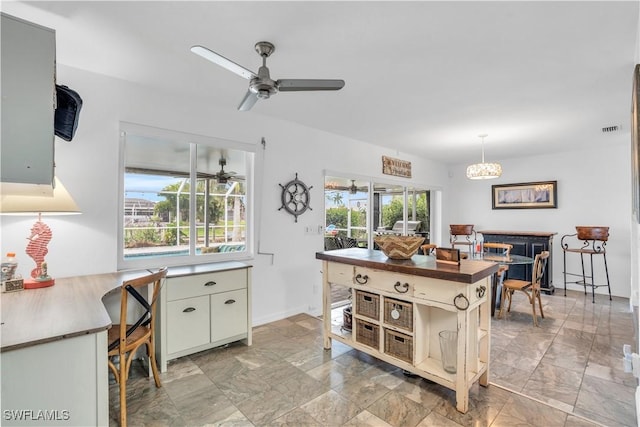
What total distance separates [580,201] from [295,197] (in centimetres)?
515

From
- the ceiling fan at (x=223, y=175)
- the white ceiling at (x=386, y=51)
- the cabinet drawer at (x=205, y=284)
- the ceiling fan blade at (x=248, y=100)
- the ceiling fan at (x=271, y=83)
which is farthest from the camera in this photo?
the ceiling fan at (x=223, y=175)

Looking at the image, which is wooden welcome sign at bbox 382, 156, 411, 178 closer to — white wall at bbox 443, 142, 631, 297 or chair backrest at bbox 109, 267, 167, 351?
white wall at bbox 443, 142, 631, 297

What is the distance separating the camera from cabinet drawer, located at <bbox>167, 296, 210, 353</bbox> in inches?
104

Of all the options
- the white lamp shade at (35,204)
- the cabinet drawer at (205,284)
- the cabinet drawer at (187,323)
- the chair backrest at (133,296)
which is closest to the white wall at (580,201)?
the cabinet drawer at (205,284)

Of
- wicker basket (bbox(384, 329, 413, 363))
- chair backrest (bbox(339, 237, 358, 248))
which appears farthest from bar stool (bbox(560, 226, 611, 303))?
wicker basket (bbox(384, 329, 413, 363))

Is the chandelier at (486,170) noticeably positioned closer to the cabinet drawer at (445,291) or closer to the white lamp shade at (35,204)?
the cabinet drawer at (445,291)

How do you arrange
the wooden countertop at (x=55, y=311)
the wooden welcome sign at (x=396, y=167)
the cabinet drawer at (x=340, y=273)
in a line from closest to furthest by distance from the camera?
the wooden countertop at (x=55, y=311)
the cabinet drawer at (x=340, y=273)
the wooden welcome sign at (x=396, y=167)

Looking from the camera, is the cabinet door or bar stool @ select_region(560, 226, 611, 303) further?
bar stool @ select_region(560, 226, 611, 303)

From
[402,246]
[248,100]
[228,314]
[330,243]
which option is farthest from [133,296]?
[330,243]

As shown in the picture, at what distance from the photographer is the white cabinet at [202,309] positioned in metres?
2.61

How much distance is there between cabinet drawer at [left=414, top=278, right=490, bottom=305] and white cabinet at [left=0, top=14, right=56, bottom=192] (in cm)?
226

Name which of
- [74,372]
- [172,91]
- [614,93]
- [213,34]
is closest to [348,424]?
[74,372]

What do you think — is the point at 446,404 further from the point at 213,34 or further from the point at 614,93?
the point at 614,93

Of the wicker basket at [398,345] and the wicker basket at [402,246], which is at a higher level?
the wicker basket at [402,246]
